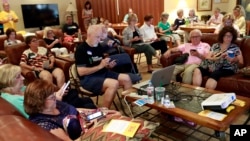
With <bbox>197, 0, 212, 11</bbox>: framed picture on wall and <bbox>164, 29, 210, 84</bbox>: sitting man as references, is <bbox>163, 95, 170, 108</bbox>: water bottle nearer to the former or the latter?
<bbox>164, 29, 210, 84</bbox>: sitting man

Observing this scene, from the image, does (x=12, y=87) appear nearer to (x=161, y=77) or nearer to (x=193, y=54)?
(x=161, y=77)

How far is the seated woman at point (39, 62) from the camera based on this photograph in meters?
3.27

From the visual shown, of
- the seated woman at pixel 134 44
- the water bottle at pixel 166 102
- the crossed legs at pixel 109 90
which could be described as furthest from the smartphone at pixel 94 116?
the seated woman at pixel 134 44

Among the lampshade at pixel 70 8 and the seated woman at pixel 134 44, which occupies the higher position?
the lampshade at pixel 70 8

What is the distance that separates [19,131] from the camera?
1.03 m

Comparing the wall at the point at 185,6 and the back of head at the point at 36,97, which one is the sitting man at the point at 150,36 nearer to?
the wall at the point at 185,6

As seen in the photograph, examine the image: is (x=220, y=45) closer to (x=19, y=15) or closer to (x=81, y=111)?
(x=81, y=111)

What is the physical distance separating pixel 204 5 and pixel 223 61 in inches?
234

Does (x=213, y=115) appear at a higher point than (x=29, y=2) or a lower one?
lower

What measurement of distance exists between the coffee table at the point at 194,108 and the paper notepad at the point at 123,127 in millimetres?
658

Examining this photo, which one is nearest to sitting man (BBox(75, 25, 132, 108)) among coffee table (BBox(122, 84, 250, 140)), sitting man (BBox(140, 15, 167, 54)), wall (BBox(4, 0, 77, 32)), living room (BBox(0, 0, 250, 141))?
coffee table (BBox(122, 84, 250, 140))

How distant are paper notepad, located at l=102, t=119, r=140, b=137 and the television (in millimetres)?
6009

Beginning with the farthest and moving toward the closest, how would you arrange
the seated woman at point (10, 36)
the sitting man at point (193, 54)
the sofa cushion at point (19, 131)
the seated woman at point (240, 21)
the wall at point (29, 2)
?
the wall at point (29, 2), the seated woman at point (240, 21), the seated woman at point (10, 36), the sitting man at point (193, 54), the sofa cushion at point (19, 131)

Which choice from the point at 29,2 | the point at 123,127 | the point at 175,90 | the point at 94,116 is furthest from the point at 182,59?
the point at 29,2
